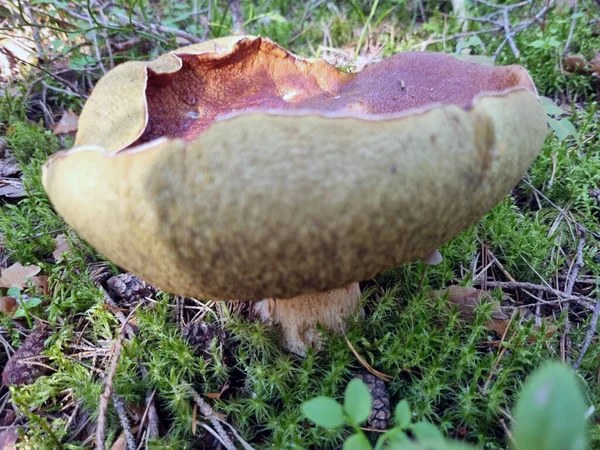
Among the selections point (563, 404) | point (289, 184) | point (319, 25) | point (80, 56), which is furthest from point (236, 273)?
point (319, 25)

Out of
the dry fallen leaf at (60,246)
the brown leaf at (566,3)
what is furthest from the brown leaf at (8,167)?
the brown leaf at (566,3)

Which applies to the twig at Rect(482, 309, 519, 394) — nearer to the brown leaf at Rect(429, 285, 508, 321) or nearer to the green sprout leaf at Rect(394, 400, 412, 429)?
the brown leaf at Rect(429, 285, 508, 321)

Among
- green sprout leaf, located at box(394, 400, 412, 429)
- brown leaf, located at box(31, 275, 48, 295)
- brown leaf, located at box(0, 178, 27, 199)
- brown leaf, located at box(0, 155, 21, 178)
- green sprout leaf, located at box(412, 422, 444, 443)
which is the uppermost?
green sprout leaf, located at box(412, 422, 444, 443)

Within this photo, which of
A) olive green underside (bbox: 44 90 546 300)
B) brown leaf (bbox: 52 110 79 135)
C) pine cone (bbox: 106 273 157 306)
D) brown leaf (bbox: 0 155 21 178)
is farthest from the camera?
brown leaf (bbox: 52 110 79 135)

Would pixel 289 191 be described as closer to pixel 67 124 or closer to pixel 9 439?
pixel 9 439

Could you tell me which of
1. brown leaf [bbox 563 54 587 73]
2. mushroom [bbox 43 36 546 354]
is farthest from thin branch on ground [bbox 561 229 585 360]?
brown leaf [bbox 563 54 587 73]

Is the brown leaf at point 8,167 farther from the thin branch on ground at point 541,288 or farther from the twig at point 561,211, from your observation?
the twig at point 561,211
